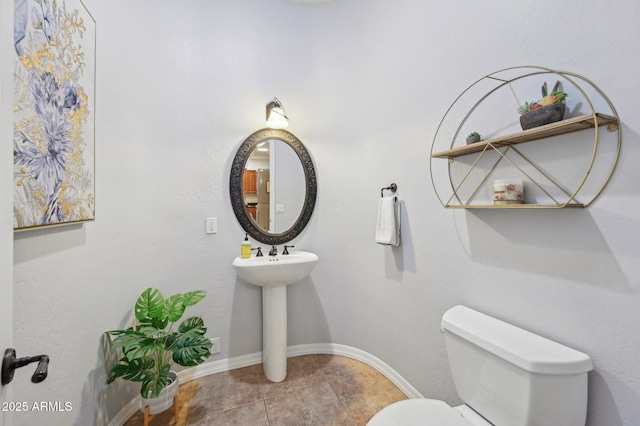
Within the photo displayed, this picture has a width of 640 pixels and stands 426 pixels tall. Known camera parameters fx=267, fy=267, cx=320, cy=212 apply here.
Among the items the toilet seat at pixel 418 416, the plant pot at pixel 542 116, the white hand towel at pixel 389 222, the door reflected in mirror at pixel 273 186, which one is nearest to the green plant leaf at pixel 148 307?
the door reflected in mirror at pixel 273 186

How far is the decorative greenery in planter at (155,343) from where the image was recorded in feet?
4.24

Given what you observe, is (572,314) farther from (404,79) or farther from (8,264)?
(8,264)

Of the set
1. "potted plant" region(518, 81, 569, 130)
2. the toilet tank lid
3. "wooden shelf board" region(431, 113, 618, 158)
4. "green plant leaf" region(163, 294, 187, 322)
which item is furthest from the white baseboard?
"potted plant" region(518, 81, 569, 130)

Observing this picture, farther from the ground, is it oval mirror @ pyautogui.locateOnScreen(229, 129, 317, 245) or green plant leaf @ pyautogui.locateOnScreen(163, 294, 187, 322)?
oval mirror @ pyautogui.locateOnScreen(229, 129, 317, 245)

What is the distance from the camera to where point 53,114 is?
0.96 m

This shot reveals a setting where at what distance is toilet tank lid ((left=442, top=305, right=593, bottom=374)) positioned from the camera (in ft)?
2.81

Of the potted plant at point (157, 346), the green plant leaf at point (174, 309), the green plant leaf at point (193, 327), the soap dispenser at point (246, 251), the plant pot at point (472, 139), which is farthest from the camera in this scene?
the soap dispenser at point (246, 251)

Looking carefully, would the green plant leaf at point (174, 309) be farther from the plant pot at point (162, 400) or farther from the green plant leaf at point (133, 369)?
the plant pot at point (162, 400)

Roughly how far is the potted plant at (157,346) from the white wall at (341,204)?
140 millimetres

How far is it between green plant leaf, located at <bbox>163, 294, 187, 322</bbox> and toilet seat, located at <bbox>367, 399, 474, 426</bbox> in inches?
41.8

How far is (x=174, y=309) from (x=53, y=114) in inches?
39.8

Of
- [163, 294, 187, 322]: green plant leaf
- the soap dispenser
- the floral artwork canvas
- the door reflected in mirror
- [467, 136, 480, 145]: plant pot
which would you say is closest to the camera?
the floral artwork canvas

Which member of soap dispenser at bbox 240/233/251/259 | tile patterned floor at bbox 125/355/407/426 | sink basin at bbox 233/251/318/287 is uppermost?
soap dispenser at bbox 240/233/251/259

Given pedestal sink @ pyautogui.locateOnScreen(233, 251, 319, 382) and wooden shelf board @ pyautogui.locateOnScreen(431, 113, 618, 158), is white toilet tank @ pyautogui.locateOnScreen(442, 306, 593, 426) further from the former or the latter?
pedestal sink @ pyautogui.locateOnScreen(233, 251, 319, 382)
